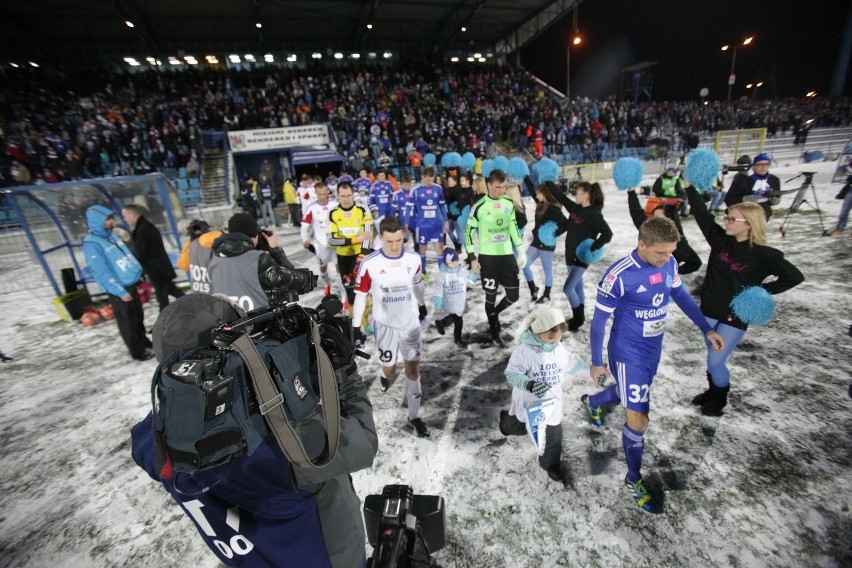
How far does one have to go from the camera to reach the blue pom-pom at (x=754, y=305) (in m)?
3.34

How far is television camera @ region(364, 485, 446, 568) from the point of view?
1.20 meters

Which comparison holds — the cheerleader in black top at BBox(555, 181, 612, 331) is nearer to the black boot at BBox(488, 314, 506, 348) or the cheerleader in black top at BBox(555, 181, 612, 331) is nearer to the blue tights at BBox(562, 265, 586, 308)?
the blue tights at BBox(562, 265, 586, 308)

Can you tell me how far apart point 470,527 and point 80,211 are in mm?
11098

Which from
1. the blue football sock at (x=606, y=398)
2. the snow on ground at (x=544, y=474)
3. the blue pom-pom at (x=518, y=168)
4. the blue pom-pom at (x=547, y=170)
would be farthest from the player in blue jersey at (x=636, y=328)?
the blue pom-pom at (x=518, y=168)

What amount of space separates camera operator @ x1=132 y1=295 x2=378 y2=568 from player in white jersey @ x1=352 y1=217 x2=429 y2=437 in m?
2.24

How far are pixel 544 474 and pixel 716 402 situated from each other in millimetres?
2043

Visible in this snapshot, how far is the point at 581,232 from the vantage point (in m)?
5.53

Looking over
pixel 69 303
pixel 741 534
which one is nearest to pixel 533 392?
pixel 741 534

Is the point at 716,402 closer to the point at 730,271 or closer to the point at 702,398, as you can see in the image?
the point at 702,398

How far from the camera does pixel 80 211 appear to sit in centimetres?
891

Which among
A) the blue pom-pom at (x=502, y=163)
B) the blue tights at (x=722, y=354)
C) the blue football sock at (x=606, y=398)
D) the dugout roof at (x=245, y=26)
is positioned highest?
the dugout roof at (x=245, y=26)

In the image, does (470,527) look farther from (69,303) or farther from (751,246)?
(69,303)

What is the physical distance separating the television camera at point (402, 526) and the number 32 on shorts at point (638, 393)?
88.7 inches

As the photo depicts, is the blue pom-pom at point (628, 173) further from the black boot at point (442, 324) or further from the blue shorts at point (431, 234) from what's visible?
the blue shorts at point (431, 234)
